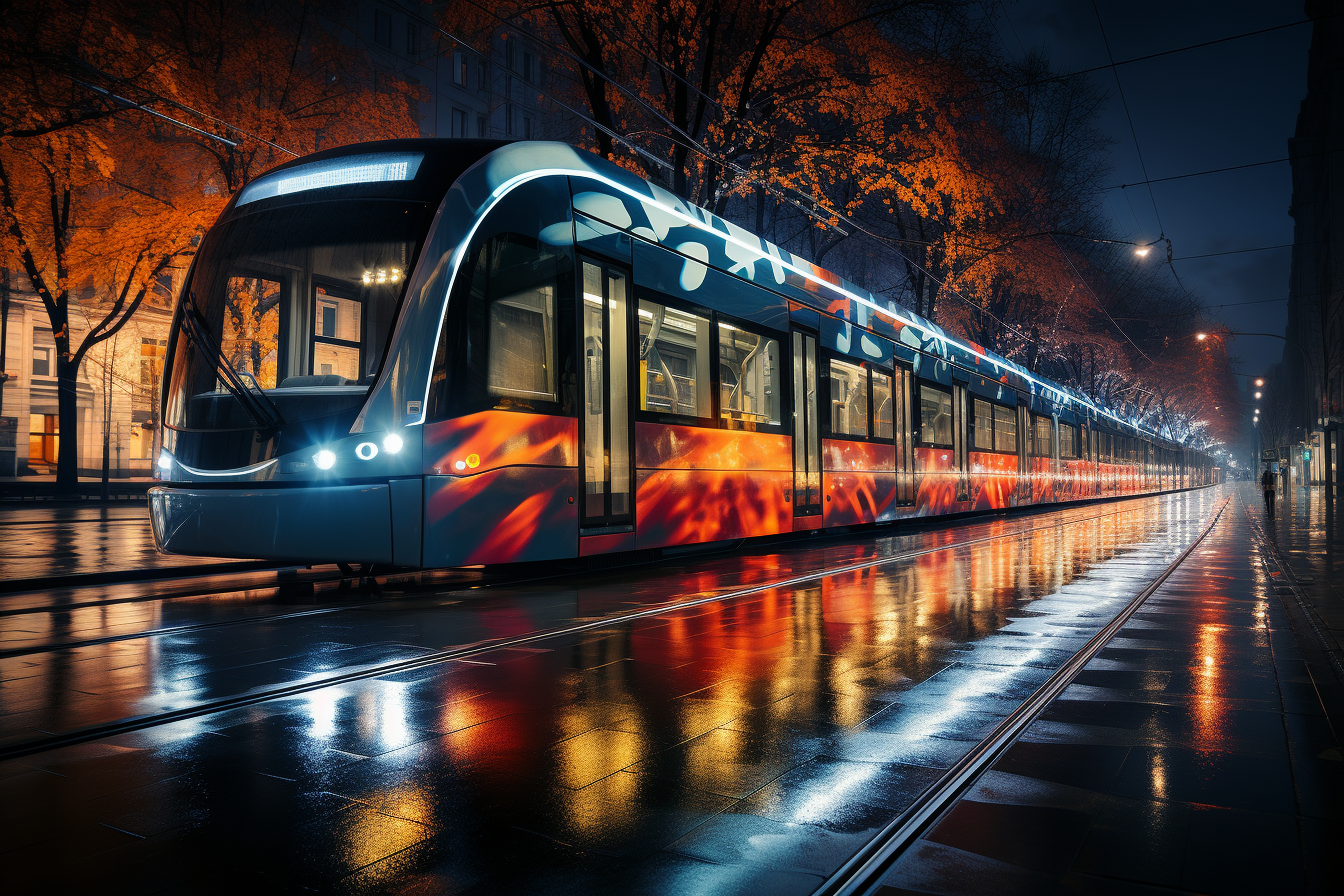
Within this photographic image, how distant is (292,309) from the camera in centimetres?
869

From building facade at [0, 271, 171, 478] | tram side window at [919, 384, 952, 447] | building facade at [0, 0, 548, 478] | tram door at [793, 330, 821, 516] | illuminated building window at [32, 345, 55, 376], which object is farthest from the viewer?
illuminated building window at [32, 345, 55, 376]

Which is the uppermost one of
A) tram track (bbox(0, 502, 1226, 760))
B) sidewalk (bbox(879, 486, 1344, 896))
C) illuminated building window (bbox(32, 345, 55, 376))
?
illuminated building window (bbox(32, 345, 55, 376))

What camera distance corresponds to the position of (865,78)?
62.4ft

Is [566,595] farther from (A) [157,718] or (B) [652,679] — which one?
(A) [157,718]

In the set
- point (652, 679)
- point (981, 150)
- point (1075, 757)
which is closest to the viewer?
point (1075, 757)

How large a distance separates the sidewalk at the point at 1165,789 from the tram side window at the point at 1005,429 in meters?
18.4

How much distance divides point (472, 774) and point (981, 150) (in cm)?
2493

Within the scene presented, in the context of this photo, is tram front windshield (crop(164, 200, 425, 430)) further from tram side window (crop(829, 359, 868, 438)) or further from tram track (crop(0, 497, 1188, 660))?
tram side window (crop(829, 359, 868, 438))

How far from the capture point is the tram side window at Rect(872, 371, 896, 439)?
17141 mm

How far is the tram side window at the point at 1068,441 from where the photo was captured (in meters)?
32.0

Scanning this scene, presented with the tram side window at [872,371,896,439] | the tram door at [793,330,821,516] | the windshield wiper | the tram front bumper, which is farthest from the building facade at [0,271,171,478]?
the tram front bumper

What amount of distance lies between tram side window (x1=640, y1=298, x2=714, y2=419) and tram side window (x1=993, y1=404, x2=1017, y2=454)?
14.6m

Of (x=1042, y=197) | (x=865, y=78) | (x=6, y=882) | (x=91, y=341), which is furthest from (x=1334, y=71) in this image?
(x=6, y=882)

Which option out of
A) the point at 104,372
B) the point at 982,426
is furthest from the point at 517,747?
the point at 104,372
